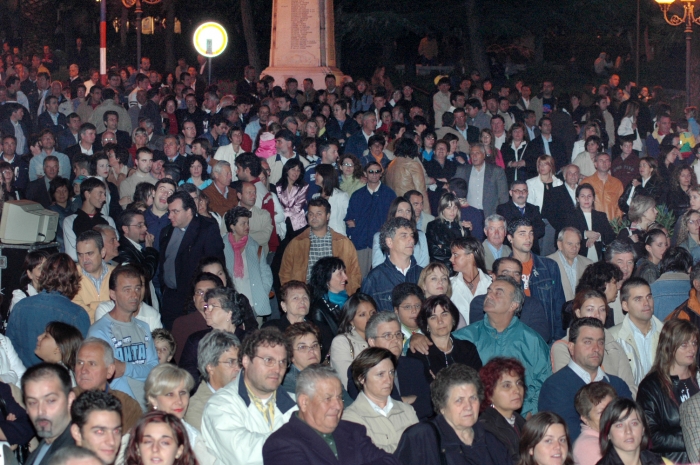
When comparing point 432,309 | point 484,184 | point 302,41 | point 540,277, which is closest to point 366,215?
point 484,184

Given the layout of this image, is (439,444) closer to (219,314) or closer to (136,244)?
(219,314)

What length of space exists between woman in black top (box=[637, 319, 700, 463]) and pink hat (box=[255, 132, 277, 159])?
26.0 ft

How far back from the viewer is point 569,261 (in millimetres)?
10484

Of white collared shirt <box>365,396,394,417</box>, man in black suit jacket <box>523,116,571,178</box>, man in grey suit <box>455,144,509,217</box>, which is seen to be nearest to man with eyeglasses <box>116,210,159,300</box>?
white collared shirt <box>365,396,394,417</box>

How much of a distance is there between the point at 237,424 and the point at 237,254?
4.32m

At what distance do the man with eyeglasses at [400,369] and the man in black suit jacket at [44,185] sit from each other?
20.7 ft

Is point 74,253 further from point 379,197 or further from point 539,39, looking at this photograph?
point 539,39

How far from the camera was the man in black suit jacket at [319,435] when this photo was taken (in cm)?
601

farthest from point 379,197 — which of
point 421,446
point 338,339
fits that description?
point 421,446

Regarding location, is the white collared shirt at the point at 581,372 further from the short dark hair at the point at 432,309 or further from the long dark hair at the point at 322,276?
the long dark hair at the point at 322,276

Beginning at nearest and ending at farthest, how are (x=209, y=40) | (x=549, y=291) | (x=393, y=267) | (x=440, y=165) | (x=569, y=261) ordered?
(x=393, y=267) → (x=549, y=291) → (x=569, y=261) → (x=440, y=165) → (x=209, y=40)

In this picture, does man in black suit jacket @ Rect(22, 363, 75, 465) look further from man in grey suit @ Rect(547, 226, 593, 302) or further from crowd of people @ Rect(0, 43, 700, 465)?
man in grey suit @ Rect(547, 226, 593, 302)

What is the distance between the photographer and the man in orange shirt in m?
13.8

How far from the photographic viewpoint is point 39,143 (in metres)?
14.5
